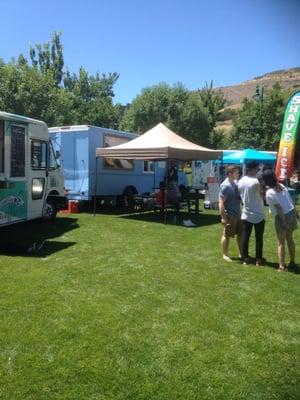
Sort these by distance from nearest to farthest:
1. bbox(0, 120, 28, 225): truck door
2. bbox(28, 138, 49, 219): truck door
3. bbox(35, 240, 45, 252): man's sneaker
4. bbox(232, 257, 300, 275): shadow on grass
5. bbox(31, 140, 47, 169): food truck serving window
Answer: bbox(232, 257, 300, 275): shadow on grass < bbox(35, 240, 45, 252): man's sneaker < bbox(0, 120, 28, 225): truck door < bbox(28, 138, 49, 219): truck door < bbox(31, 140, 47, 169): food truck serving window

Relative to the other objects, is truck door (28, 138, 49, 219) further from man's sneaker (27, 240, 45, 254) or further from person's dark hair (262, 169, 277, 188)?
person's dark hair (262, 169, 277, 188)

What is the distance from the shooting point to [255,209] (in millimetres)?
7812

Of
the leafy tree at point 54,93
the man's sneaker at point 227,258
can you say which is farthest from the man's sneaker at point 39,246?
the leafy tree at point 54,93

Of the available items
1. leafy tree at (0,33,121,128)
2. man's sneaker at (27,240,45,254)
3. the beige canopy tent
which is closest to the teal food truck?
man's sneaker at (27,240,45,254)

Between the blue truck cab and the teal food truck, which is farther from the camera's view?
the blue truck cab

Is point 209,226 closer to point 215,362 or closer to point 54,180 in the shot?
point 54,180

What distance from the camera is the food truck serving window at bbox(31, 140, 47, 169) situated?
1107 cm

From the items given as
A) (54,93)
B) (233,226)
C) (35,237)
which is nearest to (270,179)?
(233,226)

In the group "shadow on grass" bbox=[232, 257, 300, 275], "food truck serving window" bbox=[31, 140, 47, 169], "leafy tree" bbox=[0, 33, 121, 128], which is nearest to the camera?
"shadow on grass" bbox=[232, 257, 300, 275]

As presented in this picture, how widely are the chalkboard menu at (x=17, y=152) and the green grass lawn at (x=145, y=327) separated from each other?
6.76 ft

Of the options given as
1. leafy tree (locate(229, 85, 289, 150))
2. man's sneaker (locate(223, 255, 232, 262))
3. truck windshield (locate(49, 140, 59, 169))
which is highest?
leafy tree (locate(229, 85, 289, 150))

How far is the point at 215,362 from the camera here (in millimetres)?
4191

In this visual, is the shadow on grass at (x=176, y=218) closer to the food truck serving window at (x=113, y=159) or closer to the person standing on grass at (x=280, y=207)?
the food truck serving window at (x=113, y=159)

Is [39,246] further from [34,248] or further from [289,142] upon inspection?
[289,142]
